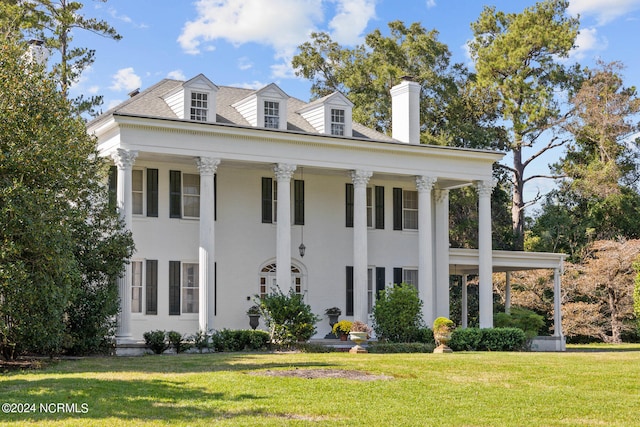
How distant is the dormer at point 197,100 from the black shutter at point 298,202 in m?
4.91

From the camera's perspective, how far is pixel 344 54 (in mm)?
51500

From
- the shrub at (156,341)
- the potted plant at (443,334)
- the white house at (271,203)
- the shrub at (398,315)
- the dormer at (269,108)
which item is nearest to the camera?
the shrub at (156,341)

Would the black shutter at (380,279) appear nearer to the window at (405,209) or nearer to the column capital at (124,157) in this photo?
the window at (405,209)

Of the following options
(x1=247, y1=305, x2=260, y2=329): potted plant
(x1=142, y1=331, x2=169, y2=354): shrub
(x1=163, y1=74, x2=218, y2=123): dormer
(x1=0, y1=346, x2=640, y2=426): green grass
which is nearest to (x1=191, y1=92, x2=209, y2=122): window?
(x1=163, y1=74, x2=218, y2=123): dormer

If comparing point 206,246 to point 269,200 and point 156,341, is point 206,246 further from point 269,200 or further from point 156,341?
point 269,200

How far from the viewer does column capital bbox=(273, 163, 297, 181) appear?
30.7 metres

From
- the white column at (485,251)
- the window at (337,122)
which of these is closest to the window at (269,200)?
the window at (337,122)

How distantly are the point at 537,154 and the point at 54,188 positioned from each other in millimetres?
36318

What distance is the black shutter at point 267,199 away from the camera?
108 feet

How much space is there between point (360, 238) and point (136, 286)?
8.13 meters

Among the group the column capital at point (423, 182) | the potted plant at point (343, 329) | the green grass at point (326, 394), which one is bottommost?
the green grass at point (326, 394)

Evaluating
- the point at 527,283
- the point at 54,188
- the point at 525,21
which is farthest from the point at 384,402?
the point at 525,21

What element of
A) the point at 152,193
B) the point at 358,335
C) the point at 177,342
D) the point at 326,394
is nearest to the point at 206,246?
the point at 152,193

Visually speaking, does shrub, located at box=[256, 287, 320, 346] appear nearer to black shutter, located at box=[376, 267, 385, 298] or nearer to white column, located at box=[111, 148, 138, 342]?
white column, located at box=[111, 148, 138, 342]
